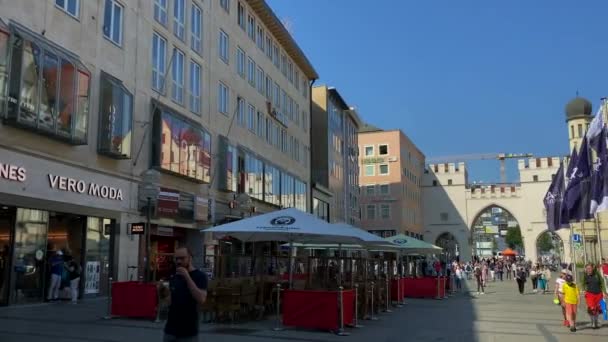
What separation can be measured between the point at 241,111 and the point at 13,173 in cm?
1992

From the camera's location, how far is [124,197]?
75.2ft

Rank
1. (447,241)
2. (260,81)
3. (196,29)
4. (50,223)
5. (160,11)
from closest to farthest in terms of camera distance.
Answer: (50,223) < (160,11) < (196,29) < (260,81) < (447,241)

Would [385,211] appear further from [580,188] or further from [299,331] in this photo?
[299,331]

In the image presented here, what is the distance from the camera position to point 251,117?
37938 mm

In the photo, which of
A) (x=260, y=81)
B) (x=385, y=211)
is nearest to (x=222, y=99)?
(x=260, y=81)

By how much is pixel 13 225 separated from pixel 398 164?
72.2 metres

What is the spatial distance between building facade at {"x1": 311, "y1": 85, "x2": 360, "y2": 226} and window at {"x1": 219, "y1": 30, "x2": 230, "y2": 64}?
21.8m

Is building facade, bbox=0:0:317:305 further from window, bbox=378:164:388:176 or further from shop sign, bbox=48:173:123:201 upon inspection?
window, bbox=378:164:388:176

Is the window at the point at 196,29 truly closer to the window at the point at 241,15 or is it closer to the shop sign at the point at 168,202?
the window at the point at 241,15

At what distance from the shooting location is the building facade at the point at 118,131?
57.8 ft

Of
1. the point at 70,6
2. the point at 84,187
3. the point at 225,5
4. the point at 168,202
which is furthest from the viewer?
the point at 225,5

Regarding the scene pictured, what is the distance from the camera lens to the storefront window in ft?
69.4

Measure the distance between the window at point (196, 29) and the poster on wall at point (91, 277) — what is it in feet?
40.5

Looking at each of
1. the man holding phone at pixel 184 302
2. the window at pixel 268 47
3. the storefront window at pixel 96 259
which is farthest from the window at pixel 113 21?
the window at pixel 268 47
